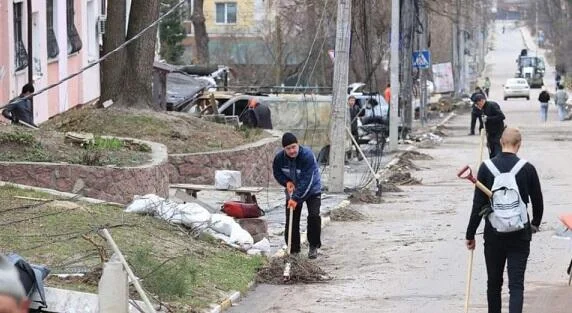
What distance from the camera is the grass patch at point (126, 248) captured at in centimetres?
1091

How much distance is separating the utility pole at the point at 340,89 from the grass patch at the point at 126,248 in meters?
8.36

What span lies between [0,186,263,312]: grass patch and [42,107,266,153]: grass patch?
7.16 metres

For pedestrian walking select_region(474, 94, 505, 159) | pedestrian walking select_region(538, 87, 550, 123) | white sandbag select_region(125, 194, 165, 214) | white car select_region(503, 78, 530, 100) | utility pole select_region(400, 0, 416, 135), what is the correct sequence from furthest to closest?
1. white car select_region(503, 78, 530, 100)
2. pedestrian walking select_region(538, 87, 550, 123)
3. utility pole select_region(400, 0, 416, 135)
4. pedestrian walking select_region(474, 94, 505, 159)
5. white sandbag select_region(125, 194, 165, 214)

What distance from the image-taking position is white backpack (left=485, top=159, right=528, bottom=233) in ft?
30.6

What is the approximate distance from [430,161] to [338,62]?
1031cm

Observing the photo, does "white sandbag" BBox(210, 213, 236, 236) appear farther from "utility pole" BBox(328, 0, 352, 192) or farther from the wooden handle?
"utility pole" BBox(328, 0, 352, 192)

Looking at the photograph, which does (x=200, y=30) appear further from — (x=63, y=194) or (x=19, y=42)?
(x=63, y=194)

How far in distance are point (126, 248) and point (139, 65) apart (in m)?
11.9

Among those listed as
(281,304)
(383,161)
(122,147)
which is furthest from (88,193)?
(383,161)

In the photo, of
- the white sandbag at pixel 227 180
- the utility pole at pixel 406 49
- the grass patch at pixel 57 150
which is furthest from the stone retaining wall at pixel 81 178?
the utility pole at pixel 406 49

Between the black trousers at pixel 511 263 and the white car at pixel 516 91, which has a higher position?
the black trousers at pixel 511 263

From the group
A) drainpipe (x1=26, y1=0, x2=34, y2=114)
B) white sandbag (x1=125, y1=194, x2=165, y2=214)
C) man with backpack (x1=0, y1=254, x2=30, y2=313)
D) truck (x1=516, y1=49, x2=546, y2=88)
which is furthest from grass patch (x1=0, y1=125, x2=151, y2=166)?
truck (x1=516, y1=49, x2=546, y2=88)

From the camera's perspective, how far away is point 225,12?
8006 cm

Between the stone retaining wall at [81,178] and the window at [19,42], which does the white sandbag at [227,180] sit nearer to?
the stone retaining wall at [81,178]
